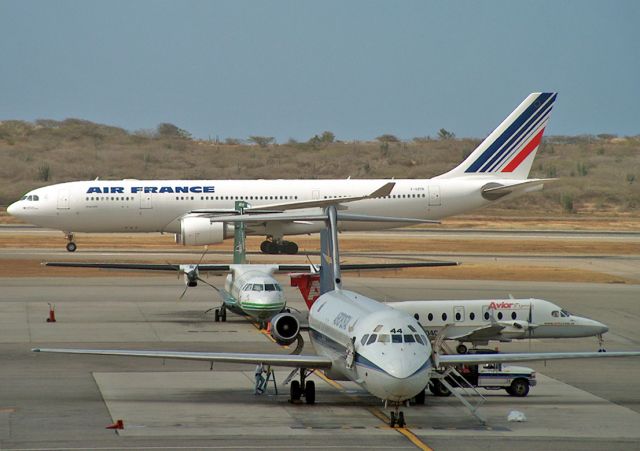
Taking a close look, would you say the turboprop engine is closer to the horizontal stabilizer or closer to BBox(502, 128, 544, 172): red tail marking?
the horizontal stabilizer

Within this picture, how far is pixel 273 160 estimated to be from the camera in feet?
506

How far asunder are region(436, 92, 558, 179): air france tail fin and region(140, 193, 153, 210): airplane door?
56.2ft

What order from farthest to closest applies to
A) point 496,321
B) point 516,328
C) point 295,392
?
point 516,328 < point 496,321 < point 295,392

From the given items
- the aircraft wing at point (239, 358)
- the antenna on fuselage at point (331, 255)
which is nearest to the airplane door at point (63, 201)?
the antenna on fuselage at point (331, 255)

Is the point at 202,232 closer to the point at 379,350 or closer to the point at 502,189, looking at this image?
the point at 502,189

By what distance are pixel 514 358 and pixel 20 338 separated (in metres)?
17.8

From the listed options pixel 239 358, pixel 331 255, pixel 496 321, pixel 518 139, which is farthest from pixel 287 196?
pixel 239 358

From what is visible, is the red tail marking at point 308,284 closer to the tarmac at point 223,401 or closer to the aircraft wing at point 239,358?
the tarmac at point 223,401

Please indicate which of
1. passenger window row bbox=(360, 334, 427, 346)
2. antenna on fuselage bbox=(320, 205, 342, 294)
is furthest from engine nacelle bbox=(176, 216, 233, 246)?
passenger window row bbox=(360, 334, 427, 346)

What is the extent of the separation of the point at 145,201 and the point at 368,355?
1685 inches

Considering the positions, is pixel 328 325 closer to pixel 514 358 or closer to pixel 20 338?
pixel 514 358

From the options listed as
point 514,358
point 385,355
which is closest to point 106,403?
point 385,355

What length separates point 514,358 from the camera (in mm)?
24688

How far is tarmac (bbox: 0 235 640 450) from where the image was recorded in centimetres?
2250
